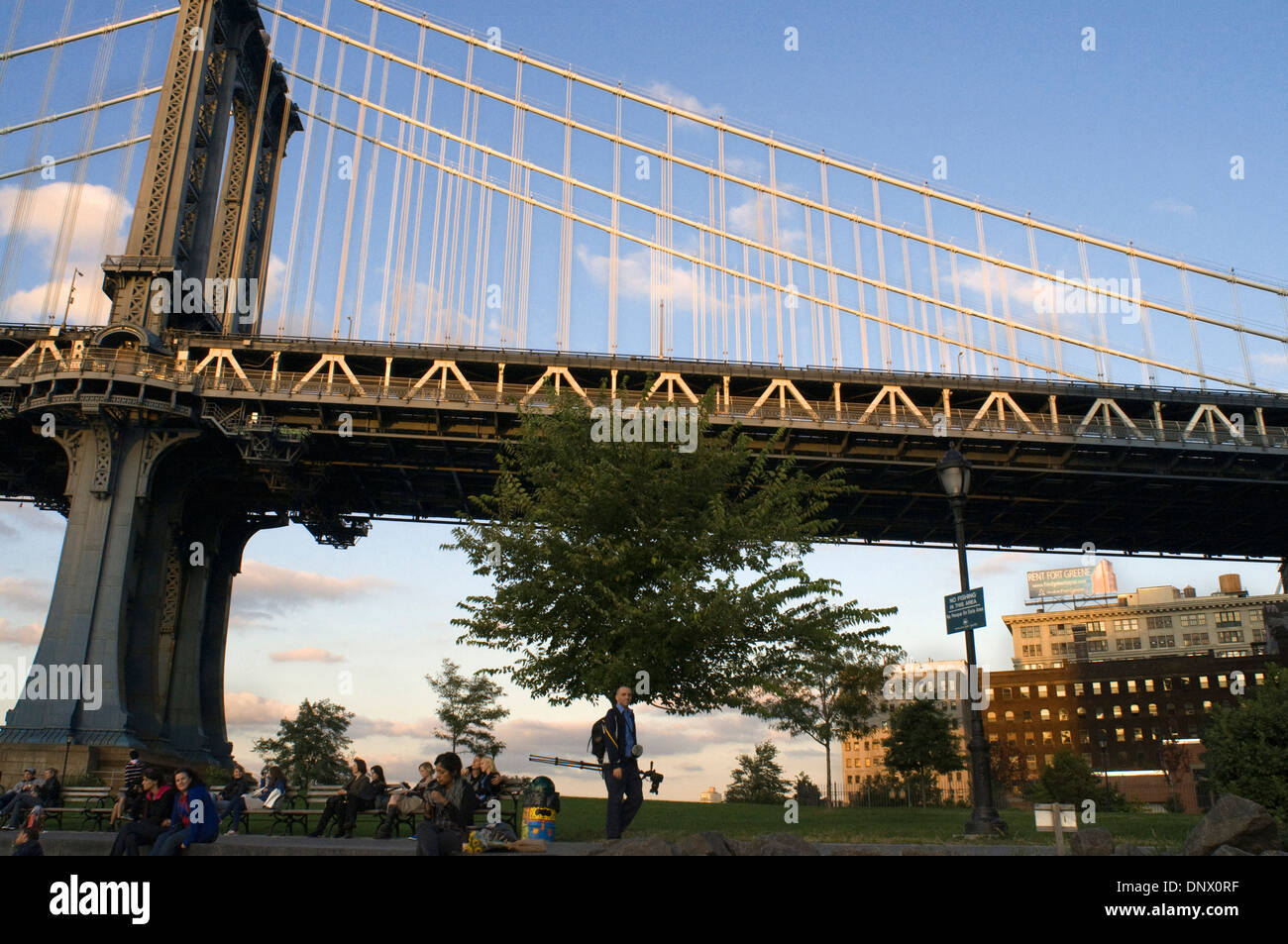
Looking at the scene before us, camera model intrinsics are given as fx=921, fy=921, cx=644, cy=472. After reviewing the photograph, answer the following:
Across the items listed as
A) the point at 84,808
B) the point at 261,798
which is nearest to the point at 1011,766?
the point at 261,798

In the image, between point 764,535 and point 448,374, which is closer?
point 764,535

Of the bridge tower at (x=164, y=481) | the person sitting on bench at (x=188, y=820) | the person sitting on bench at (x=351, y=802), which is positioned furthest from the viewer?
the bridge tower at (x=164, y=481)

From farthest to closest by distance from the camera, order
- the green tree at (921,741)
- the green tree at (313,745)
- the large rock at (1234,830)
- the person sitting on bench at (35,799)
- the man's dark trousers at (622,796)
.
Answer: the green tree at (313,745) → the green tree at (921,741) → the person sitting on bench at (35,799) → the man's dark trousers at (622,796) → the large rock at (1234,830)

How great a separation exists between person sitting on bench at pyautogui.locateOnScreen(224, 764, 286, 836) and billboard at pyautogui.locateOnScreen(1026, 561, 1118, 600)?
15978cm

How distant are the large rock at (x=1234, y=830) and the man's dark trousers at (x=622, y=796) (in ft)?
21.5

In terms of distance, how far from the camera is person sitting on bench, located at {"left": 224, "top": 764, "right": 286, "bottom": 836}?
52.3 ft

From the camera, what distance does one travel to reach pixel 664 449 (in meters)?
20.1

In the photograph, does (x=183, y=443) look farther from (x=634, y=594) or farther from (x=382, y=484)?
(x=634, y=594)

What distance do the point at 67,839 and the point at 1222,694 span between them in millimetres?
128273

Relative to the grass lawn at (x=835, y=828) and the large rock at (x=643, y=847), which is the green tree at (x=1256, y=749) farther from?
the large rock at (x=643, y=847)

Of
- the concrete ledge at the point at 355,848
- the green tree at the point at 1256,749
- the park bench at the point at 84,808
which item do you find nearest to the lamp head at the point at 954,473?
the green tree at the point at 1256,749

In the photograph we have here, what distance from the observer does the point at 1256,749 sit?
15.6 meters

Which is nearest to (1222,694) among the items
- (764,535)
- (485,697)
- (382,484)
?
(485,697)

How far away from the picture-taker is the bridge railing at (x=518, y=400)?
34.8 m
